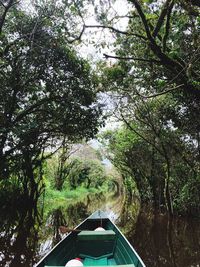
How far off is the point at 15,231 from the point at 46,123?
5.43 m

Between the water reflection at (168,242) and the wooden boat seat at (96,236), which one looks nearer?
the wooden boat seat at (96,236)

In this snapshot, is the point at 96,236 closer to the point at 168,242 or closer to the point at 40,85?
the point at 168,242

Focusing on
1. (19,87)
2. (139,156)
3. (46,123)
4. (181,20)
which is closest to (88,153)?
(139,156)

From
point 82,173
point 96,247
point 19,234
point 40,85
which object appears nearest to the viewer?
point 96,247

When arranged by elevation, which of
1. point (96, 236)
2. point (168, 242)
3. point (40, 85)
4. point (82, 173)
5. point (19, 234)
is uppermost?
point (40, 85)

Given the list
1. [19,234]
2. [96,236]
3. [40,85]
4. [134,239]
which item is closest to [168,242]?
[134,239]

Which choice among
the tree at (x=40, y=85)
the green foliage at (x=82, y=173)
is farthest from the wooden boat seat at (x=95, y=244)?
the green foliage at (x=82, y=173)

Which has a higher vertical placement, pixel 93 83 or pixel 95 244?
pixel 93 83

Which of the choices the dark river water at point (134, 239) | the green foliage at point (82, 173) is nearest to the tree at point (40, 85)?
the dark river water at point (134, 239)

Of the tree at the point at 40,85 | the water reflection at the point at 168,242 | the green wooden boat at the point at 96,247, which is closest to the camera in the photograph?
the green wooden boat at the point at 96,247

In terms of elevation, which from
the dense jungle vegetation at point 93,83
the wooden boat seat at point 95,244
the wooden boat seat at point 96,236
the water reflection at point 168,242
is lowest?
the water reflection at point 168,242

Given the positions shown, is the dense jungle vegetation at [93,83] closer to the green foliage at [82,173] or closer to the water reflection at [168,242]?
the water reflection at [168,242]

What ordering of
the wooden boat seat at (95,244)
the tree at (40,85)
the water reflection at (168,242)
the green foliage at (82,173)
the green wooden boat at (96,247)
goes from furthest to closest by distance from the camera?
1. the green foliage at (82,173)
2. the tree at (40,85)
3. the water reflection at (168,242)
4. the wooden boat seat at (95,244)
5. the green wooden boat at (96,247)

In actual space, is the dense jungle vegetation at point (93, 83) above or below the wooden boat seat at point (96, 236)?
above
